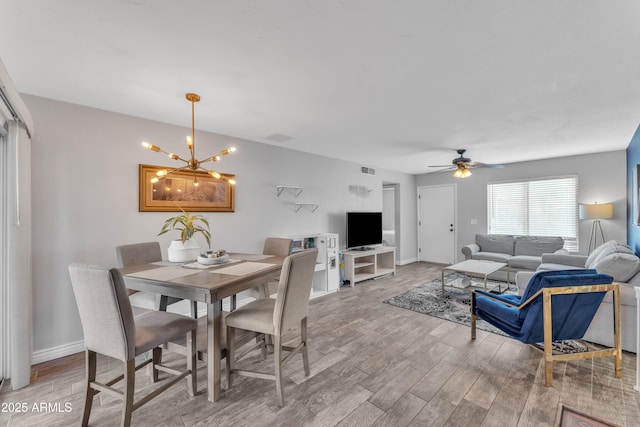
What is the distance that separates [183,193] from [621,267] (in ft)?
15.3

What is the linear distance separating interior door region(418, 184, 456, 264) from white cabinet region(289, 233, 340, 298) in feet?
11.4

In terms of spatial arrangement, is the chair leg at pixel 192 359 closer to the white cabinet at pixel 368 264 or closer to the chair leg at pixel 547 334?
the chair leg at pixel 547 334

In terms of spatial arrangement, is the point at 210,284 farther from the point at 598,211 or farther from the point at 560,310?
the point at 598,211

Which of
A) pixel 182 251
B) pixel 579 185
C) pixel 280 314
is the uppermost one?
pixel 579 185

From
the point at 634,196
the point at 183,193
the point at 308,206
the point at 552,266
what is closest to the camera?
the point at 183,193

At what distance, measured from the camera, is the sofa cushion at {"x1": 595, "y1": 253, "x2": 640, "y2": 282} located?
2.58 meters

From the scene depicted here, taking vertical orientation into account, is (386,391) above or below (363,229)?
below

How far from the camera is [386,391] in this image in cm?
201

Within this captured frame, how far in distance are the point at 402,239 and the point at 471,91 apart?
478 centimetres

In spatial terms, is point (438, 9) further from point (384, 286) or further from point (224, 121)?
point (384, 286)

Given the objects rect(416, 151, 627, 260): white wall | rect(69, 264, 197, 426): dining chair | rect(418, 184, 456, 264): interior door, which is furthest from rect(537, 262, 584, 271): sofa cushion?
rect(69, 264, 197, 426): dining chair

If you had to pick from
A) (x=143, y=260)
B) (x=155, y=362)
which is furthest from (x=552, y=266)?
(x=143, y=260)

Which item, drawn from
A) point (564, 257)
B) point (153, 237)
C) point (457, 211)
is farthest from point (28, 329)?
point (457, 211)

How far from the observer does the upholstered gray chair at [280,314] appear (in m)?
1.85
